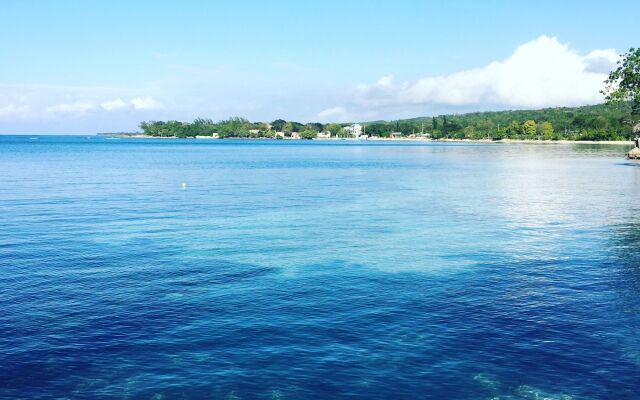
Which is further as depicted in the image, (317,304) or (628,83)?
(628,83)

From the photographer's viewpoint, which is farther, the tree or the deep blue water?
the tree

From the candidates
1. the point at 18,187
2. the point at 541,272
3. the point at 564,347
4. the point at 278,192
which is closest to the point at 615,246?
the point at 541,272

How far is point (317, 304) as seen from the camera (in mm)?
28812

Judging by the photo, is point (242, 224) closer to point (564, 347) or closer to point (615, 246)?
point (615, 246)

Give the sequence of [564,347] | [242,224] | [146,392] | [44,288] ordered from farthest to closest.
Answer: [242,224], [44,288], [564,347], [146,392]

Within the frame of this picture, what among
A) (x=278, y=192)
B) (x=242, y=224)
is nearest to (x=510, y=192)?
(x=278, y=192)

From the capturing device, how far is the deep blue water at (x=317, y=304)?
20.5 metres

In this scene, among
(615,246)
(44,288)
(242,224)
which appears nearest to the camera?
(44,288)

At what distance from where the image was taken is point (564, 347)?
23.3m

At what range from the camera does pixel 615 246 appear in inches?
1684

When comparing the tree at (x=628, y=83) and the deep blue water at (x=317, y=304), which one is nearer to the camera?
the deep blue water at (x=317, y=304)

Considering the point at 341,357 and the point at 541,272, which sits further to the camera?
the point at 541,272

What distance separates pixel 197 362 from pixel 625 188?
80.9 metres

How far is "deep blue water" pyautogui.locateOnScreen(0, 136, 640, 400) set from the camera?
20.5m
